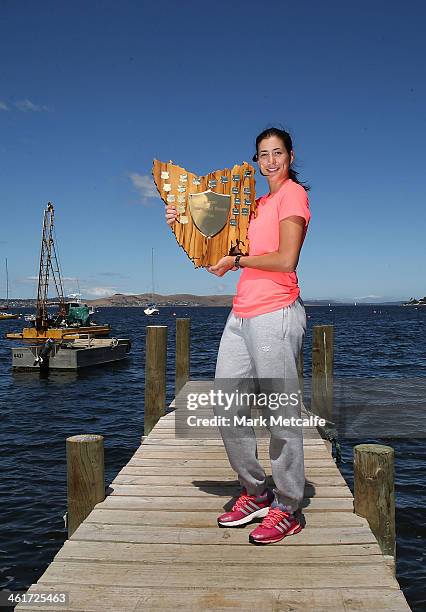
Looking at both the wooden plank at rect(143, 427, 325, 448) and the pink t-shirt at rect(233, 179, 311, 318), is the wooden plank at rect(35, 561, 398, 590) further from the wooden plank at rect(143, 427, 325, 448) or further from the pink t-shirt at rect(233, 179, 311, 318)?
the wooden plank at rect(143, 427, 325, 448)

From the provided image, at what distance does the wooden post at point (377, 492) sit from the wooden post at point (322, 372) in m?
5.11

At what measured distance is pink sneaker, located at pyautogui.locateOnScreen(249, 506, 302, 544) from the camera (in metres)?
3.37

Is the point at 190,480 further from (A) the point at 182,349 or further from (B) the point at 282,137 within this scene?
(A) the point at 182,349

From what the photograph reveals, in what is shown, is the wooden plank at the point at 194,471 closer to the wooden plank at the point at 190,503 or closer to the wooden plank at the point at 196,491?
the wooden plank at the point at 196,491

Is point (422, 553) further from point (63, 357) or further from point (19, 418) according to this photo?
point (63, 357)

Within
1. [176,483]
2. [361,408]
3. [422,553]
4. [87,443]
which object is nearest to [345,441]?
[361,408]

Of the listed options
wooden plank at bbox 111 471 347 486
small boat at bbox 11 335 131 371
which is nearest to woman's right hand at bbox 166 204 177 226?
wooden plank at bbox 111 471 347 486

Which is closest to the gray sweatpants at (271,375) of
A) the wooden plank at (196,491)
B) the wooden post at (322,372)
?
the wooden plank at (196,491)

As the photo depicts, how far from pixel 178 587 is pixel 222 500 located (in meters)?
1.38

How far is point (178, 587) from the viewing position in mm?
2895

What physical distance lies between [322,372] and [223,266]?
613 cm

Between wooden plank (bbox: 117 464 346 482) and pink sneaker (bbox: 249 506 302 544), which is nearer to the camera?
pink sneaker (bbox: 249 506 302 544)

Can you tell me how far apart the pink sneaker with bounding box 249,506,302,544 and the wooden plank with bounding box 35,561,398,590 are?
0.25 metres

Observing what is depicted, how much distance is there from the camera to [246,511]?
3678mm
